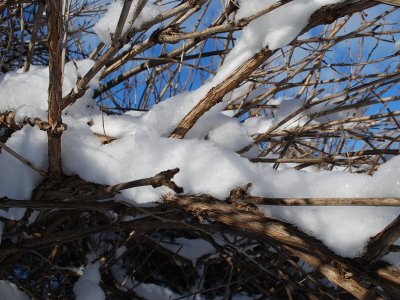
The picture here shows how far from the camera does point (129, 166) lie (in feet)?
2.93

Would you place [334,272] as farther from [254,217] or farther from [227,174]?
[227,174]

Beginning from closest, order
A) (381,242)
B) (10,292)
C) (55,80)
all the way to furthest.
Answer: (381,242)
(55,80)
(10,292)

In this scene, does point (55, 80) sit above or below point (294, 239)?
above

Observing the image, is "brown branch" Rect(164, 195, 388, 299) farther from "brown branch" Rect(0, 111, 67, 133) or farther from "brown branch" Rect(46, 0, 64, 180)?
"brown branch" Rect(0, 111, 67, 133)

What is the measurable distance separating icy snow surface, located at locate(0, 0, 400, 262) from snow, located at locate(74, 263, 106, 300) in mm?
613

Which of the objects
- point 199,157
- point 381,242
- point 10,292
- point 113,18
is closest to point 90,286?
point 10,292

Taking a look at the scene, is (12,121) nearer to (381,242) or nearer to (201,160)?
(201,160)

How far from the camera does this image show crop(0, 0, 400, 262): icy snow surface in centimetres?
70

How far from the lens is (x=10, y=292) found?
1.47 metres

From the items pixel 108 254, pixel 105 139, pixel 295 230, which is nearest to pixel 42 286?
pixel 108 254

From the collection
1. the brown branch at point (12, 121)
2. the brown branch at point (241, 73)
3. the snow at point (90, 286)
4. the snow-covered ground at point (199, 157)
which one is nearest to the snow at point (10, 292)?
the snow at point (90, 286)

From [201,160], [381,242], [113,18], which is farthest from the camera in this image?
[113,18]

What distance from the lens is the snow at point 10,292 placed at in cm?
144

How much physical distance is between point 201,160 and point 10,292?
1.09 m
